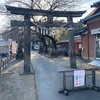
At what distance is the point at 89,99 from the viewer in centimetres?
681

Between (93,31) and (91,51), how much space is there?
7.16 feet

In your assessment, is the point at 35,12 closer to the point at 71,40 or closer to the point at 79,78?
the point at 71,40

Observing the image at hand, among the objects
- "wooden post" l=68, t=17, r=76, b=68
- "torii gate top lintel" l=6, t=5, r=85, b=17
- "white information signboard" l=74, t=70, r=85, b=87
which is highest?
"torii gate top lintel" l=6, t=5, r=85, b=17

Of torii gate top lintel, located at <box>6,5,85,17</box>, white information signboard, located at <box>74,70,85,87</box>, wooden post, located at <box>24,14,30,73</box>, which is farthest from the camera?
wooden post, located at <box>24,14,30,73</box>

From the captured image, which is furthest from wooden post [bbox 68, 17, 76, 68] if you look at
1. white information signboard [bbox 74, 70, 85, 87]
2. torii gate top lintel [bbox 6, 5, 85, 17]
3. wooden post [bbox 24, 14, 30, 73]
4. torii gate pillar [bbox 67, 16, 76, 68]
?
white information signboard [bbox 74, 70, 85, 87]

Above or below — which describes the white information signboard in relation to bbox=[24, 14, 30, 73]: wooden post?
below

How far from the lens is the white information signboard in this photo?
7918 millimetres

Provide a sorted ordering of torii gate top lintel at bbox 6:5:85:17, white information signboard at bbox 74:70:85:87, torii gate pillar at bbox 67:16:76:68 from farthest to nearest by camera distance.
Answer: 1. torii gate pillar at bbox 67:16:76:68
2. torii gate top lintel at bbox 6:5:85:17
3. white information signboard at bbox 74:70:85:87

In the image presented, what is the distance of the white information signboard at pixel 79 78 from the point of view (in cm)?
792

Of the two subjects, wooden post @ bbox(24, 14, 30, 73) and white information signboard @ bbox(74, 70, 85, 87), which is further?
wooden post @ bbox(24, 14, 30, 73)

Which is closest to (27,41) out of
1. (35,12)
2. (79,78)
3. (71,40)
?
(35,12)

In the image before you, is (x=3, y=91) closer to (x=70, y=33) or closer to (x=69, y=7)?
(x=70, y=33)

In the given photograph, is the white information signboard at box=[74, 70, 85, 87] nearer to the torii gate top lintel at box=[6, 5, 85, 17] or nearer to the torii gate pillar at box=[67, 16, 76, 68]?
the torii gate pillar at box=[67, 16, 76, 68]

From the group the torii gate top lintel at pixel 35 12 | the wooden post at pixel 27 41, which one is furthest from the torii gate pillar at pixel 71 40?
the wooden post at pixel 27 41
